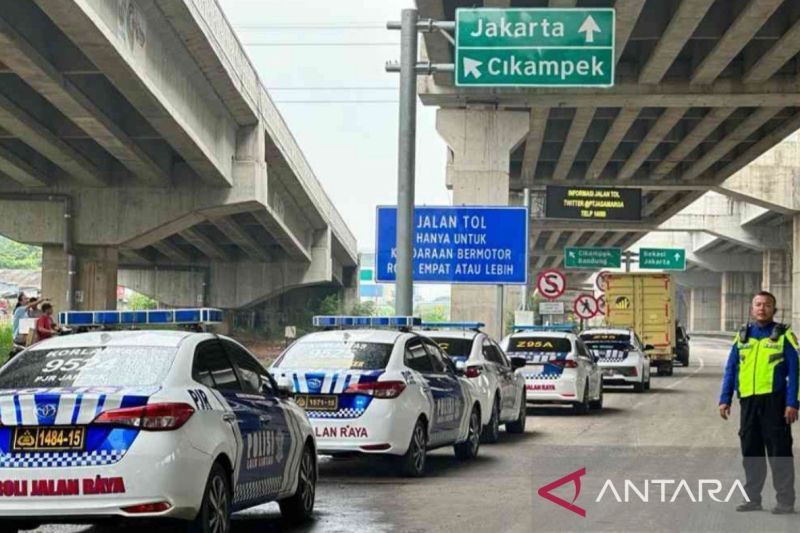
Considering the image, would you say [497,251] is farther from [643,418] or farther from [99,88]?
[99,88]

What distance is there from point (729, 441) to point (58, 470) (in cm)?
1268

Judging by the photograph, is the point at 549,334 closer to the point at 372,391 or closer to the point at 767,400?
the point at 372,391

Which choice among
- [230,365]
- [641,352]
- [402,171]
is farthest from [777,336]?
[641,352]

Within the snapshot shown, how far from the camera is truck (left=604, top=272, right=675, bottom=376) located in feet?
143

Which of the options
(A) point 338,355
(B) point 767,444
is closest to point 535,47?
(A) point 338,355

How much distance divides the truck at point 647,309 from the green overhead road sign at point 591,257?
1669 centimetres

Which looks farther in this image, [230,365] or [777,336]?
[777,336]

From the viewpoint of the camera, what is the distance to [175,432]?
8.09 meters

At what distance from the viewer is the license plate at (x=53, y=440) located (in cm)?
800

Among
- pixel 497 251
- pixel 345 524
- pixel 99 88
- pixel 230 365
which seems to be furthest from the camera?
pixel 99 88

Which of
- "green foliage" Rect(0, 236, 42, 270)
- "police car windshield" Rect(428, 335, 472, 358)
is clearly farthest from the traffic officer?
"green foliage" Rect(0, 236, 42, 270)

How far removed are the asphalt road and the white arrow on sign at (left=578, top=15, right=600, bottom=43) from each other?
616 cm

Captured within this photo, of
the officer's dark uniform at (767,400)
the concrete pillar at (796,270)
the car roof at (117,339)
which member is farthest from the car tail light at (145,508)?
the concrete pillar at (796,270)

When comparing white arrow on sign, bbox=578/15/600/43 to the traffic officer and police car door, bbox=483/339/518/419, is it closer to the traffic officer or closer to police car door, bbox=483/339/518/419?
police car door, bbox=483/339/518/419
